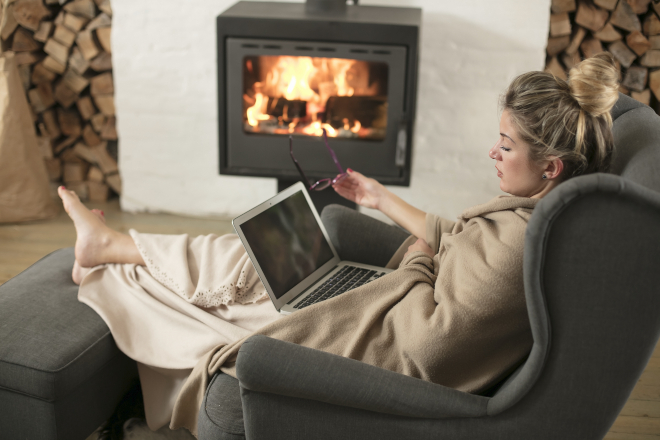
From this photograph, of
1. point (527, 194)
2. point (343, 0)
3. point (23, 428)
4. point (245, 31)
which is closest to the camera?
point (527, 194)

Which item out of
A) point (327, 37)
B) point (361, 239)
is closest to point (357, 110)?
point (327, 37)

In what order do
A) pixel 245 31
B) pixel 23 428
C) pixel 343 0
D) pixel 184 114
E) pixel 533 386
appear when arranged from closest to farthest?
pixel 533 386, pixel 23 428, pixel 245 31, pixel 343 0, pixel 184 114

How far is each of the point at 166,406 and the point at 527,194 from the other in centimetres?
97

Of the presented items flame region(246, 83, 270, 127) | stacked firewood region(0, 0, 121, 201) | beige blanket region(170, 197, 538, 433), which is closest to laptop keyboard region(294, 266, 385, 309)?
beige blanket region(170, 197, 538, 433)

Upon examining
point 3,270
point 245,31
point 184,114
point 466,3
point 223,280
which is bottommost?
point 3,270

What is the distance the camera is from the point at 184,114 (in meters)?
2.84

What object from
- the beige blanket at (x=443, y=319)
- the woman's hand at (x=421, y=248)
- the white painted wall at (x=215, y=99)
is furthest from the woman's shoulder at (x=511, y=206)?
the white painted wall at (x=215, y=99)

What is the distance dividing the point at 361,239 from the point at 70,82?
207 centimetres

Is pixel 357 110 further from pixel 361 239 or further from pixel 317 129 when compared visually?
pixel 361 239

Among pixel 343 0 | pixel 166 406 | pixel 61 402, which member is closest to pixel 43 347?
pixel 61 402

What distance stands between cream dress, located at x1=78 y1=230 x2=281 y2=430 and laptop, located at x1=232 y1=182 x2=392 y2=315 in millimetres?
71

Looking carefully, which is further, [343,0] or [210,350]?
[343,0]

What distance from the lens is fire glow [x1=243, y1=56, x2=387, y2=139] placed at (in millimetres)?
2379

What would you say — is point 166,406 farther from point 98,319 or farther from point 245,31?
→ point 245,31
